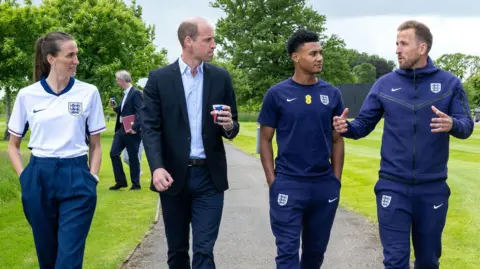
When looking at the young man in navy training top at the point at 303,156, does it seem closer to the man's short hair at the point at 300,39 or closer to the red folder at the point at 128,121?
the man's short hair at the point at 300,39

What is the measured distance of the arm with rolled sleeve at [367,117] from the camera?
5.55m

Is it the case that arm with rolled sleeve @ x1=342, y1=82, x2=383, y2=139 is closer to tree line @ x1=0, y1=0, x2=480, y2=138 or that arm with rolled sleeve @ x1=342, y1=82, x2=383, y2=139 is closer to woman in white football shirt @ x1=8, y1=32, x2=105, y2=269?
woman in white football shirt @ x1=8, y1=32, x2=105, y2=269

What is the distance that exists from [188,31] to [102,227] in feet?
16.1

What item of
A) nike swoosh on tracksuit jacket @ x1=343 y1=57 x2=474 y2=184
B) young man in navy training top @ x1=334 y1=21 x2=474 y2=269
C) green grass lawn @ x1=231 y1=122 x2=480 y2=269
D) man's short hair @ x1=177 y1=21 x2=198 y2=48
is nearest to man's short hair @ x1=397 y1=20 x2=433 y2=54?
young man in navy training top @ x1=334 y1=21 x2=474 y2=269

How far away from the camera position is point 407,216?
527 centimetres

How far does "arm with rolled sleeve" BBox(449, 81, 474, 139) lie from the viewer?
518cm

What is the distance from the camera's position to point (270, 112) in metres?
5.67

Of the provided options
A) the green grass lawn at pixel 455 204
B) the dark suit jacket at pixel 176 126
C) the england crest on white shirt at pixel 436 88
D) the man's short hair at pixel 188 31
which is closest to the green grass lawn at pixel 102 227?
the dark suit jacket at pixel 176 126

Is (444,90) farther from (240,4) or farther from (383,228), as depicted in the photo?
(240,4)

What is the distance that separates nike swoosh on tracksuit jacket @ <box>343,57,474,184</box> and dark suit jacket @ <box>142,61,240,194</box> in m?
1.20

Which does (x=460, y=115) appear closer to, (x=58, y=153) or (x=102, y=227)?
(x=58, y=153)

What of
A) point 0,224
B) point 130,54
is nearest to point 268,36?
point 130,54

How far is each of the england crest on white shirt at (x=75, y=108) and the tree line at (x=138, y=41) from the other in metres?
43.8

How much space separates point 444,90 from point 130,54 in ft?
160
